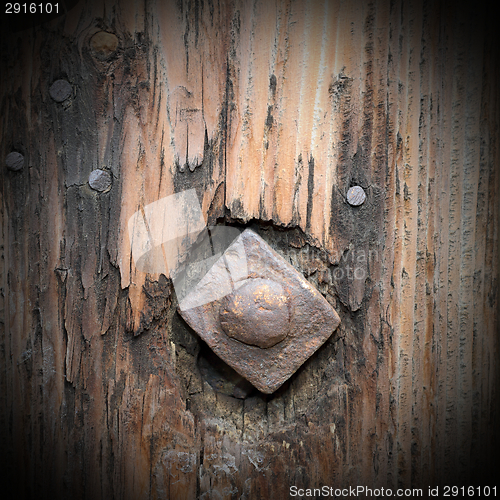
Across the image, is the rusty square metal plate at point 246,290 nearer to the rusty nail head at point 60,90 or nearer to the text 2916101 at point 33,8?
the rusty nail head at point 60,90

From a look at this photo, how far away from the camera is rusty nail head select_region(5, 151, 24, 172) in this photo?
0.76 m

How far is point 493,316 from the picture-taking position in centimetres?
81

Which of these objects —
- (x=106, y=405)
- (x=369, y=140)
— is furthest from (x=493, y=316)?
(x=106, y=405)

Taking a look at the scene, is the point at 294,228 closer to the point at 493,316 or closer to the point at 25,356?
the point at 493,316

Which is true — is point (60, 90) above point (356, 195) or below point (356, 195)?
above

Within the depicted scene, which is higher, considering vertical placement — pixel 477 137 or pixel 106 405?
pixel 477 137

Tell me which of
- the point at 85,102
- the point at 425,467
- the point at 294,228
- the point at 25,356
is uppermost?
the point at 85,102

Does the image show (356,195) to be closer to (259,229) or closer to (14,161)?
(259,229)

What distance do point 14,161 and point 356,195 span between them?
2.32ft

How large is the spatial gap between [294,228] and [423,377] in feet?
1.41

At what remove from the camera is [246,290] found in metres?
0.76

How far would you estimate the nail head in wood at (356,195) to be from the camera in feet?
2.51

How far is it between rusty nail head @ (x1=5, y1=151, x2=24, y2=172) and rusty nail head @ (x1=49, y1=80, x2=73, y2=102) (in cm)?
14

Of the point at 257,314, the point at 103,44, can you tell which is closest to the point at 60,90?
the point at 103,44
